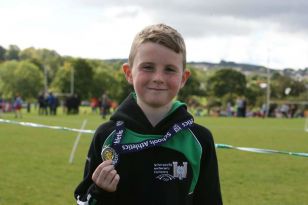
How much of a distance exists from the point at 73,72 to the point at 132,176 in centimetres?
8798

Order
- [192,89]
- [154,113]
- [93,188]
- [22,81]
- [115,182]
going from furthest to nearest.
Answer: [22,81] < [192,89] < [154,113] < [93,188] < [115,182]

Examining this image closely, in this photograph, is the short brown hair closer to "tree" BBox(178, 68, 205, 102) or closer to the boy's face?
the boy's face

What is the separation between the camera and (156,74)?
7.89ft

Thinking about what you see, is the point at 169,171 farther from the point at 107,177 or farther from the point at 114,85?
the point at 114,85

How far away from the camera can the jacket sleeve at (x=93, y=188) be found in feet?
7.71

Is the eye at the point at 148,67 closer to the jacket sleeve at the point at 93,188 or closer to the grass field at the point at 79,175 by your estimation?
the jacket sleeve at the point at 93,188

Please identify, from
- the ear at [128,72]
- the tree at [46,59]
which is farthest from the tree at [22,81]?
the ear at [128,72]

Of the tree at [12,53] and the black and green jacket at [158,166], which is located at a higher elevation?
the black and green jacket at [158,166]

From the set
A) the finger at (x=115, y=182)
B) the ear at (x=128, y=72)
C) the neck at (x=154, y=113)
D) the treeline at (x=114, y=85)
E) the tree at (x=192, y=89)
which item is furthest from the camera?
the tree at (x=192, y=89)

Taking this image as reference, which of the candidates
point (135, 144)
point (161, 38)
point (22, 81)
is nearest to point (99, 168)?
point (135, 144)

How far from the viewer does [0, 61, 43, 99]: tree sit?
104 metres

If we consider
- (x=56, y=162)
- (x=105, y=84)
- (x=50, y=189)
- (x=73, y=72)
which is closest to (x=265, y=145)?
(x=56, y=162)

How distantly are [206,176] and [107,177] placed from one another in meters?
0.55

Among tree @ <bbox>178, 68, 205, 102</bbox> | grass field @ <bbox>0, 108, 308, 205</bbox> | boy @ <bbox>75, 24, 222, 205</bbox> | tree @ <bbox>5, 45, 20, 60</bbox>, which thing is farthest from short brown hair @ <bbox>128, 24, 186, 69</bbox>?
tree @ <bbox>5, 45, 20, 60</bbox>
